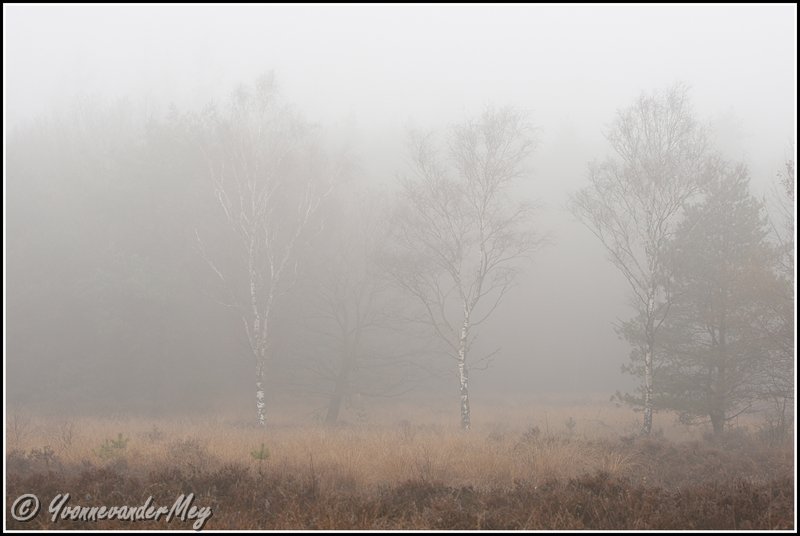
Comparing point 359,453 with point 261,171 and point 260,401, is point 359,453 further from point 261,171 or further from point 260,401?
point 261,171

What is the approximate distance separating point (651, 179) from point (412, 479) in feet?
42.7

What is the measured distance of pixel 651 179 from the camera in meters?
16.4

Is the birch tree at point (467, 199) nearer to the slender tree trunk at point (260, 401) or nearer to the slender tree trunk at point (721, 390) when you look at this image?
the slender tree trunk at point (260, 401)

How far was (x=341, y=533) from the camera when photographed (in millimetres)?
5918

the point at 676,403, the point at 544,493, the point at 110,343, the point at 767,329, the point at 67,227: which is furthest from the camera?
the point at 67,227

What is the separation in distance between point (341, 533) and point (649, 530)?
3.52 meters

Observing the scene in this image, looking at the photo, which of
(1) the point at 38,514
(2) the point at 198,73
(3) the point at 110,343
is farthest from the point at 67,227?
(2) the point at 198,73

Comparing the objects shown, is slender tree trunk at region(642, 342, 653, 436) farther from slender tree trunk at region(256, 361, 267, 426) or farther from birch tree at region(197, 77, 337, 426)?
birch tree at region(197, 77, 337, 426)

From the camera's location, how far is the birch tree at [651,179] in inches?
628

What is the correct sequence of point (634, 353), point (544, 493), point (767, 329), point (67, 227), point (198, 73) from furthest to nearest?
1. point (198, 73)
2. point (67, 227)
3. point (634, 353)
4. point (767, 329)
5. point (544, 493)

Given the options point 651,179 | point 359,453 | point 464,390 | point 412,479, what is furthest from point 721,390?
point 412,479

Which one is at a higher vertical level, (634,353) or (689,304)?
(689,304)

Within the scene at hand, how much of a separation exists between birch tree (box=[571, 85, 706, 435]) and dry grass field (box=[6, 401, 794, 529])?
4660mm

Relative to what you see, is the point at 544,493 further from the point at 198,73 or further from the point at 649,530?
the point at 198,73
